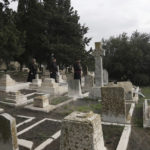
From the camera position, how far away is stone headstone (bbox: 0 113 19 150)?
312cm

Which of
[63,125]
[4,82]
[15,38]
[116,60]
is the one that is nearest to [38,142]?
[63,125]

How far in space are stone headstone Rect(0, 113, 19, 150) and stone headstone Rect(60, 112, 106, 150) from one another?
1001 mm

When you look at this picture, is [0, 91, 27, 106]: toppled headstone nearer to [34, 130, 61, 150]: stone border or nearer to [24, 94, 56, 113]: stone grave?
[24, 94, 56, 113]: stone grave

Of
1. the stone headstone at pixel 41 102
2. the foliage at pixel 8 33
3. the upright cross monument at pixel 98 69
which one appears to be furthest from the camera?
the foliage at pixel 8 33

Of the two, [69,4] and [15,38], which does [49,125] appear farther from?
[69,4]

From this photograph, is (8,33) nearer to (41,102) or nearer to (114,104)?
(41,102)

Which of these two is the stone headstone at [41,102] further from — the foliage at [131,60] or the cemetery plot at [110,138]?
the foliage at [131,60]

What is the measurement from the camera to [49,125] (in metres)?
5.03

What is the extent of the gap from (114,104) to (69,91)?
14.1 feet

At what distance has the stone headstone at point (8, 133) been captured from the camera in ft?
10.2

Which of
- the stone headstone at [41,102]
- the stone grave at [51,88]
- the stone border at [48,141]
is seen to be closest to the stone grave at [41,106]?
the stone headstone at [41,102]

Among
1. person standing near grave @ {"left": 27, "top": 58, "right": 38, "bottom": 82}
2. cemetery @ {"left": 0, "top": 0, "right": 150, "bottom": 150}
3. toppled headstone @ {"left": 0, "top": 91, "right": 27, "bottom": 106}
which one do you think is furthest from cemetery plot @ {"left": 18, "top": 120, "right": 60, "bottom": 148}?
person standing near grave @ {"left": 27, "top": 58, "right": 38, "bottom": 82}

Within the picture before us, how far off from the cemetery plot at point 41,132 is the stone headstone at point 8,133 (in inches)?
29.6

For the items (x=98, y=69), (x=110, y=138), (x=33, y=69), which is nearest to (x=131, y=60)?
(x=33, y=69)
